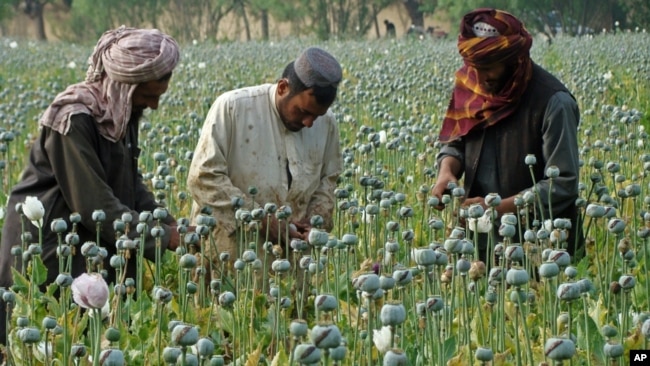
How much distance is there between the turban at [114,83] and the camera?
393 cm

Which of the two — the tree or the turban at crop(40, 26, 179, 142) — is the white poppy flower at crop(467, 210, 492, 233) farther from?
the tree

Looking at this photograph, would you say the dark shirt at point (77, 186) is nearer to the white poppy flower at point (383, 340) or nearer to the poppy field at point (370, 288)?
the poppy field at point (370, 288)

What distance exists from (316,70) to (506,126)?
100 cm

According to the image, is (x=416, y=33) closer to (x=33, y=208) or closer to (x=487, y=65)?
(x=487, y=65)

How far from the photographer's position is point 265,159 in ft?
14.3

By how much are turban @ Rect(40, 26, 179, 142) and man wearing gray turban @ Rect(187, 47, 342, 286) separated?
32 cm

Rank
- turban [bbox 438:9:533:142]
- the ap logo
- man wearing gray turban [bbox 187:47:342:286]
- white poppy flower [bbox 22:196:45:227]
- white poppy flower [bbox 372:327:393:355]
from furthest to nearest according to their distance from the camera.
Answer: turban [bbox 438:9:533:142] < man wearing gray turban [bbox 187:47:342:286] < white poppy flower [bbox 22:196:45:227] < the ap logo < white poppy flower [bbox 372:327:393:355]

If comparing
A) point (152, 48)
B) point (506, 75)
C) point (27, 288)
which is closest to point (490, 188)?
point (506, 75)

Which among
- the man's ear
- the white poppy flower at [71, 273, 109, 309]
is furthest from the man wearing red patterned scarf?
the white poppy flower at [71, 273, 109, 309]

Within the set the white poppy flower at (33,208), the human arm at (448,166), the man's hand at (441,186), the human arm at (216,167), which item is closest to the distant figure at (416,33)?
the human arm at (448,166)

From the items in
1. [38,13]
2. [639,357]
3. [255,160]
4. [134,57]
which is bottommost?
[38,13]

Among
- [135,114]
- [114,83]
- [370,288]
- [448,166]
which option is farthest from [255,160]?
[370,288]

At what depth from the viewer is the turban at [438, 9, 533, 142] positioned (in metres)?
4.45

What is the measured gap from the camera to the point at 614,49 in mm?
14734
